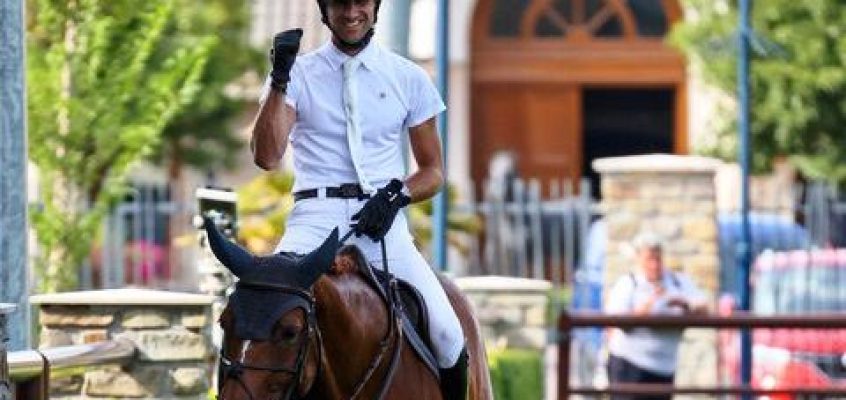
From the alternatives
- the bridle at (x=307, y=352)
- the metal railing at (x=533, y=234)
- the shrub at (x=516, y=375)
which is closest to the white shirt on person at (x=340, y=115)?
the bridle at (x=307, y=352)

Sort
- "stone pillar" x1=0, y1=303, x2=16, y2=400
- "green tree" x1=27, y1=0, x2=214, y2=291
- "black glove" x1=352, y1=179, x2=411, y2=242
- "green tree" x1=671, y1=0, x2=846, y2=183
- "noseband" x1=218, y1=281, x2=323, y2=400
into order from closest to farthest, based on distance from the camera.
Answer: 1. "noseband" x1=218, y1=281, x2=323, y2=400
2. "stone pillar" x1=0, y1=303, x2=16, y2=400
3. "black glove" x1=352, y1=179, x2=411, y2=242
4. "green tree" x1=27, y1=0, x2=214, y2=291
5. "green tree" x1=671, y1=0, x2=846, y2=183

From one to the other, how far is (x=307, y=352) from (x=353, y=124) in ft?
3.73

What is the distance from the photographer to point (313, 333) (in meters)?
7.86

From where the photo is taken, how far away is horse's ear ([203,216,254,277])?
766 centimetres

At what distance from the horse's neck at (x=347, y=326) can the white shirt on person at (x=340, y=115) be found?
1.63 ft

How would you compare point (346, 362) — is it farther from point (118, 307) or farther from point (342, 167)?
point (118, 307)

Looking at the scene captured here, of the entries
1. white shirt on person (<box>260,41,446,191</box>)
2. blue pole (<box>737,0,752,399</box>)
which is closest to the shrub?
blue pole (<box>737,0,752,399</box>)

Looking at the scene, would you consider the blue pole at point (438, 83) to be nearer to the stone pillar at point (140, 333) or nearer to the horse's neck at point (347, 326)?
the stone pillar at point (140, 333)

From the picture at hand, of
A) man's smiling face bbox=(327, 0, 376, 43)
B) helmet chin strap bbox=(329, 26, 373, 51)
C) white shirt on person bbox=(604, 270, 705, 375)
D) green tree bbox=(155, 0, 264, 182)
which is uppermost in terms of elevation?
green tree bbox=(155, 0, 264, 182)

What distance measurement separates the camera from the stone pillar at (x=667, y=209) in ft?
70.7

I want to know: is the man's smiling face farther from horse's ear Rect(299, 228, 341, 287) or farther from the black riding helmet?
horse's ear Rect(299, 228, 341, 287)

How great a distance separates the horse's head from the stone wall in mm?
9101

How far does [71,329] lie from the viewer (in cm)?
1187

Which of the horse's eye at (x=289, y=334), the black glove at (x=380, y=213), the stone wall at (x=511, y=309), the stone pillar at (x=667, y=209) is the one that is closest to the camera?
the horse's eye at (x=289, y=334)
